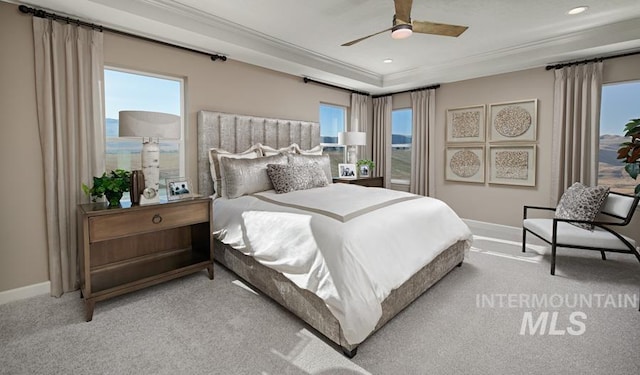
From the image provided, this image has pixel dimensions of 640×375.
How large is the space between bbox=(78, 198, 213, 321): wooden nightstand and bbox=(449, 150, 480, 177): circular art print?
4.11 meters

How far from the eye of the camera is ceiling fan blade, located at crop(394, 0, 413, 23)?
2.36 m

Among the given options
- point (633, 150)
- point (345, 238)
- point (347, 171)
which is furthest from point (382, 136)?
point (345, 238)

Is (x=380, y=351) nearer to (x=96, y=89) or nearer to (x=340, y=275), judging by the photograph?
(x=340, y=275)

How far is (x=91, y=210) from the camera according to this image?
234 centimetres

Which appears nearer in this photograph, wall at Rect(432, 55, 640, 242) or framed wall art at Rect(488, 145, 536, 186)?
wall at Rect(432, 55, 640, 242)

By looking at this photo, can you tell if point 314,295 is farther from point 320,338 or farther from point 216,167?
point 216,167

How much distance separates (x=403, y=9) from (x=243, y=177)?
218cm

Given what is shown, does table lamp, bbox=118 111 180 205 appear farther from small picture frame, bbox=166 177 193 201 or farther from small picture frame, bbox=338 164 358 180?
small picture frame, bbox=338 164 358 180

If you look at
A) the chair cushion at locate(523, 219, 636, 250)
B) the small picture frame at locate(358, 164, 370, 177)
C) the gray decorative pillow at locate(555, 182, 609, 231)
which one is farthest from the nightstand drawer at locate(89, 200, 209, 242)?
the gray decorative pillow at locate(555, 182, 609, 231)

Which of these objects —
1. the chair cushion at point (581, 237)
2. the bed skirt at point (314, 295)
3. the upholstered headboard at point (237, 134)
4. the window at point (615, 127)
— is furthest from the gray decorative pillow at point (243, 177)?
the window at point (615, 127)

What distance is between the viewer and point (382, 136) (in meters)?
6.12

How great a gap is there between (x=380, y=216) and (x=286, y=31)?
2.45 m

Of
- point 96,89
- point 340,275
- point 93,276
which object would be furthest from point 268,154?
point 340,275

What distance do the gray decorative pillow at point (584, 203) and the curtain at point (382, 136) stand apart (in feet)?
10.1
